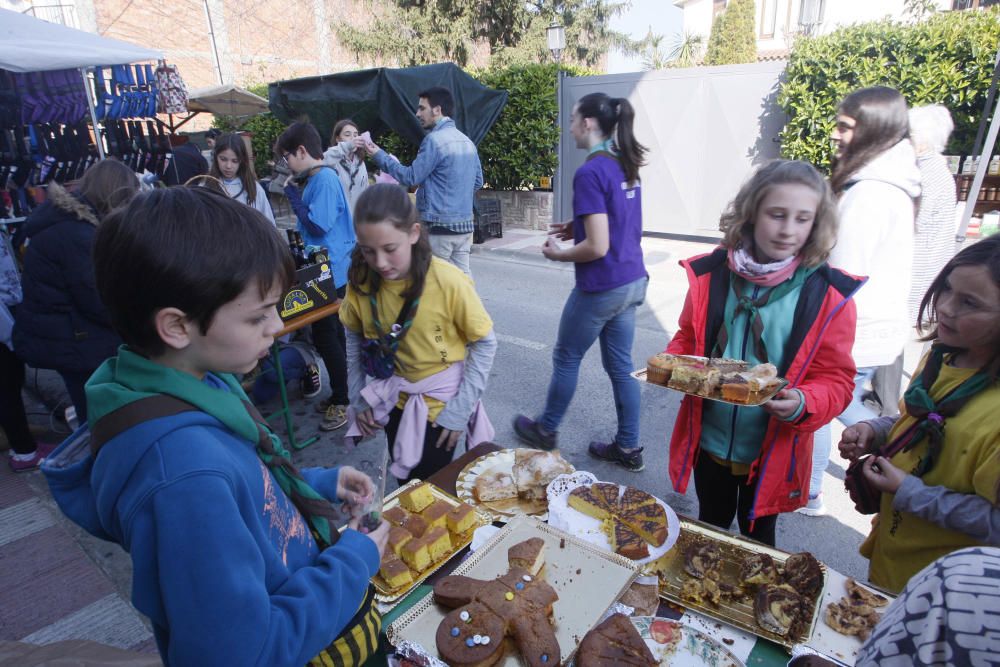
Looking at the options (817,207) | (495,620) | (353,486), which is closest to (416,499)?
(353,486)

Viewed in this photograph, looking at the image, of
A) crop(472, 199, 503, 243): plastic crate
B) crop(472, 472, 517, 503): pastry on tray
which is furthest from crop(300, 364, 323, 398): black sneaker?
crop(472, 199, 503, 243): plastic crate

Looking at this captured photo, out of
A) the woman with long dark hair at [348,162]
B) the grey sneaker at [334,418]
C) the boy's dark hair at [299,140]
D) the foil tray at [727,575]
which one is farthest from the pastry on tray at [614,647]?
the woman with long dark hair at [348,162]

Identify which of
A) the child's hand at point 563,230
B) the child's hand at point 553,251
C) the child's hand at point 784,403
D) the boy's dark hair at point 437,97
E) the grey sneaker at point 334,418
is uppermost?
the boy's dark hair at point 437,97

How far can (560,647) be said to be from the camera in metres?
1.28

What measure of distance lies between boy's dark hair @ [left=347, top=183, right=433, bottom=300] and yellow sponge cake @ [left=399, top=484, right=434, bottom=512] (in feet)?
2.56

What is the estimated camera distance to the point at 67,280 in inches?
120

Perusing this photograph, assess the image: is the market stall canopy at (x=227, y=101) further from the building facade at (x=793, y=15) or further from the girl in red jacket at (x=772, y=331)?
the building facade at (x=793, y=15)

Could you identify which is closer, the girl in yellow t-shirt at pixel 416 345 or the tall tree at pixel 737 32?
the girl in yellow t-shirt at pixel 416 345

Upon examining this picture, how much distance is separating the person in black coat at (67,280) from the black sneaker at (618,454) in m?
3.11

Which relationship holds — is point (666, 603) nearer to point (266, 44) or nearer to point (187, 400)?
point (187, 400)

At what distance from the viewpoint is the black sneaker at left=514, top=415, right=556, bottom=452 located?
151 inches

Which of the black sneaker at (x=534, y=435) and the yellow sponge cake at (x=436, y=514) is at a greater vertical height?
the yellow sponge cake at (x=436, y=514)

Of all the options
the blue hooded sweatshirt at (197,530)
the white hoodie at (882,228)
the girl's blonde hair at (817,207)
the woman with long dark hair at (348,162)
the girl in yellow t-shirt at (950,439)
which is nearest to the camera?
the blue hooded sweatshirt at (197,530)

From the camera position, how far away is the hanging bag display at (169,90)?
269 inches
